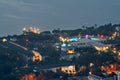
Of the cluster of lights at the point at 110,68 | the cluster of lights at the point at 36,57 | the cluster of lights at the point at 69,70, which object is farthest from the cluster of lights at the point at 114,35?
the cluster of lights at the point at 110,68

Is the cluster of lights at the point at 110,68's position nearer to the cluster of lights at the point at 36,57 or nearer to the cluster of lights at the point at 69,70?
the cluster of lights at the point at 69,70

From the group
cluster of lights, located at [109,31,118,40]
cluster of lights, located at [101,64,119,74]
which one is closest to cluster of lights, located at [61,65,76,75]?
cluster of lights, located at [101,64,119,74]

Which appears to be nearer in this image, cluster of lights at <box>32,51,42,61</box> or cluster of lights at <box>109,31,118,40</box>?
cluster of lights at <box>32,51,42,61</box>

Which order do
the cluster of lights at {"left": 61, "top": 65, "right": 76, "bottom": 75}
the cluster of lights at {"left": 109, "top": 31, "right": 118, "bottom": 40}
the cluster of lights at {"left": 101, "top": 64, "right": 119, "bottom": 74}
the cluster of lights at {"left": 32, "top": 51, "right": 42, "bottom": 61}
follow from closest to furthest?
the cluster of lights at {"left": 101, "top": 64, "right": 119, "bottom": 74}, the cluster of lights at {"left": 61, "top": 65, "right": 76, "bottom": 75}, the cluster of lights at {"left": 32, "top": 51, "right": 42, "bottom": 61}, the cluster of lights at {"left": 109, "top": 31, "right": 118, "bottom": 40}

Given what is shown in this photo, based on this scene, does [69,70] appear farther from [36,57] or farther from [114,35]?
[114,35]

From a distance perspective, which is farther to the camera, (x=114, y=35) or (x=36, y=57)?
(x=114, y=35)

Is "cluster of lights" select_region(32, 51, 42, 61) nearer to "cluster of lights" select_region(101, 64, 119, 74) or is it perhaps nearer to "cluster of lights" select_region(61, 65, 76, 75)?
"cluster of lights" select_region(61, 65, 76, 75)

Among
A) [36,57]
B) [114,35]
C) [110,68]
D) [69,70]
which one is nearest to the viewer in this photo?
[110,68]

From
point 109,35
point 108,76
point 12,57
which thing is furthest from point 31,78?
point 109,35

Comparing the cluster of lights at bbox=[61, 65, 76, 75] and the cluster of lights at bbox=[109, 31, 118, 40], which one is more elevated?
the cluster of lights at bbox=[109, 31, 118, 40]

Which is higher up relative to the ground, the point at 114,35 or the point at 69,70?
the point at 114,35

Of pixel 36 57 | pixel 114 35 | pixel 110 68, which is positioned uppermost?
pixel 114 35

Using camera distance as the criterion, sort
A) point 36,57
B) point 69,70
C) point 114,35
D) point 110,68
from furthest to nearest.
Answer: point 114,35 → point 36,57 → point 69,70 → point 110,68

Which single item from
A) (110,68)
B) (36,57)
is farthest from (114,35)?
(110,68)
